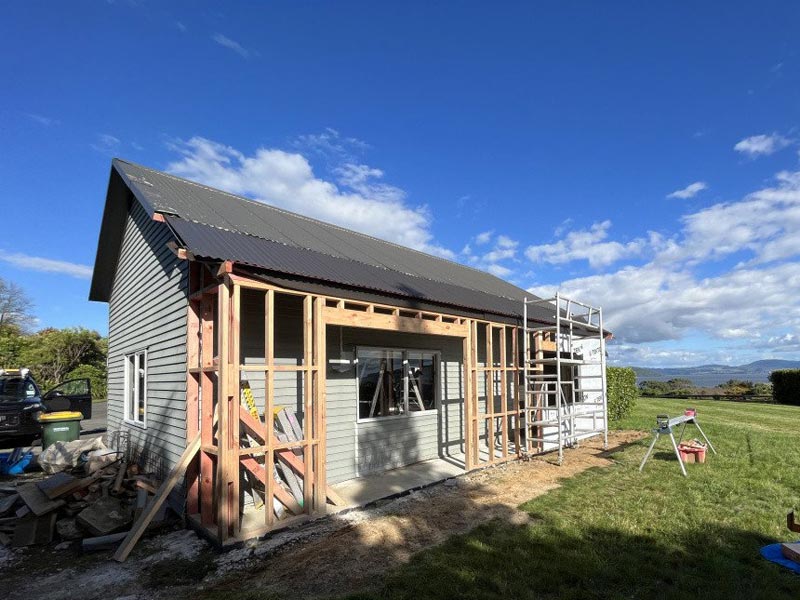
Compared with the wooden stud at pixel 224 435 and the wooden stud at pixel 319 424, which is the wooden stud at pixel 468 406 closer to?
the wooden stud at pixel 319 424

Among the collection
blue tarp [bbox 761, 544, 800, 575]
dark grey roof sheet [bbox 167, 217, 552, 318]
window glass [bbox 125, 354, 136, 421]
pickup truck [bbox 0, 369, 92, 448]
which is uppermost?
dark grey roof sheet [bbox 167, 217, 552, 318]

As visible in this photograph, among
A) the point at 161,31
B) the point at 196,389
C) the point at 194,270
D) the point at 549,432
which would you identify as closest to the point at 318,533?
the point at 196,389

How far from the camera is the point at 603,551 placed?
502 cm

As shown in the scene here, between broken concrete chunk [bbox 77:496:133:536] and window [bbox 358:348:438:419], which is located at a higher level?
window [bbox 358:348:438:419]

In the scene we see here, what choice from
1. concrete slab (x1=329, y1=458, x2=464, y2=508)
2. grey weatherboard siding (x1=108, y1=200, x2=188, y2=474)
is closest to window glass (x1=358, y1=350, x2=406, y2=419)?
concrete slab (x1=329, y1=458, x2=464, y2=508)

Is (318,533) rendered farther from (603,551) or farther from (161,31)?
(161,31)

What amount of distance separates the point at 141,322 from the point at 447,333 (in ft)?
19.0

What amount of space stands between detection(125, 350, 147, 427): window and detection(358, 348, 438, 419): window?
393 cm

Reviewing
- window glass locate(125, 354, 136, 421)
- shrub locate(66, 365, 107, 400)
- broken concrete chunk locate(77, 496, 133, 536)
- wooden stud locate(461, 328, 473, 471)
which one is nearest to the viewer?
broken concrete chunk locate(77, 496, 133, 536)

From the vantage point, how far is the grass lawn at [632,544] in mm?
4254

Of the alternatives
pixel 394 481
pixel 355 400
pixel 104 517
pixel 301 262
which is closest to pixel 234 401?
pixel 301 262

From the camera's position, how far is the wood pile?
5.98 m

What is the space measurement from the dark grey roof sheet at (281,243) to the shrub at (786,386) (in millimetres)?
20757

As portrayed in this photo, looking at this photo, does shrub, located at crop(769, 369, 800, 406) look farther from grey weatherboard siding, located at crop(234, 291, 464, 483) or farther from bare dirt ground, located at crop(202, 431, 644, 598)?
grey weatherboard siding, located at crop(234, 291, 464, 483)
